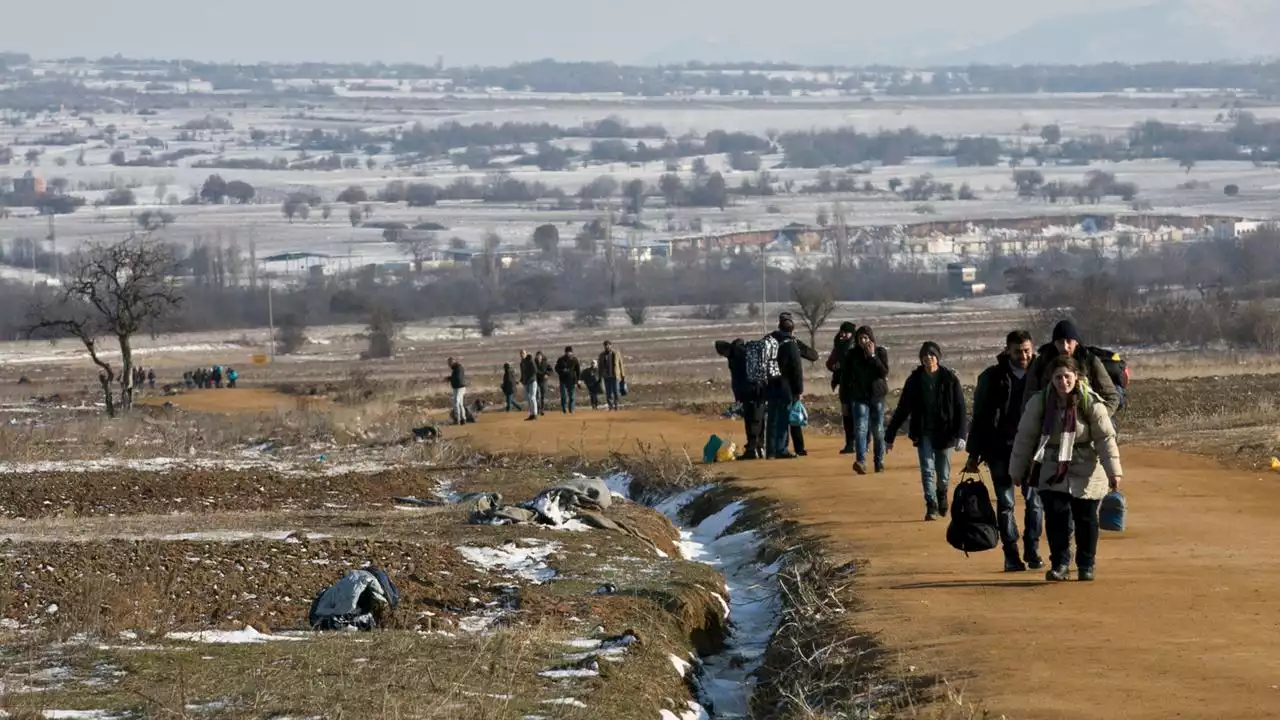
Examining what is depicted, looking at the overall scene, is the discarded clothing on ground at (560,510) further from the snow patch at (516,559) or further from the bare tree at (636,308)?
the bare tree at (636,308)

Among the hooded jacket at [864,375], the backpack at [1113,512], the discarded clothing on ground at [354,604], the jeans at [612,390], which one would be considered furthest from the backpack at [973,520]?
the jeans at [612,390]

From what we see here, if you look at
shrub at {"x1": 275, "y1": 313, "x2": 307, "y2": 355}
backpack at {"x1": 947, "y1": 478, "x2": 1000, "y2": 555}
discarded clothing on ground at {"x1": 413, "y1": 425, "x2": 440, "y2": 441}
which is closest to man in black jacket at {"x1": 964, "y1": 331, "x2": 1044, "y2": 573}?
backpack at {"x1": 947, "y1": 478, "x2": 1000, "y2": 555}

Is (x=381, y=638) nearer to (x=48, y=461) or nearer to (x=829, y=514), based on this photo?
(x=829, y=514)

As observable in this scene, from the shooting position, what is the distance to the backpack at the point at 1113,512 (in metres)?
15.1

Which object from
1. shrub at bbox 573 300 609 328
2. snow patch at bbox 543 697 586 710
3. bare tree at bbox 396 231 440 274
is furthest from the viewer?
bare tree at bbox 396 231 440 274

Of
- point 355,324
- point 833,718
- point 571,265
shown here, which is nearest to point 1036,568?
point 833,718

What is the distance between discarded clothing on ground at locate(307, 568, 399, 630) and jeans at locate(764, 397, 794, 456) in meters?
10.4

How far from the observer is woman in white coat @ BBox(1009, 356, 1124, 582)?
1208cm

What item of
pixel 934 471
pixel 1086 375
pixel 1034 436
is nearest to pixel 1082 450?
pixel 1034 436

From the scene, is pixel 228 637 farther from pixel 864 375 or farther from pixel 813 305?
pixel 813 305

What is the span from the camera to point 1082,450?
12180 mm

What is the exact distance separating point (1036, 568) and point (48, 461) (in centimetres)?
1762

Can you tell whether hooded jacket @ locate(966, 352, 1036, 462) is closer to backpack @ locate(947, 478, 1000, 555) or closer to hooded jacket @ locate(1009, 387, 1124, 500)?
backpack @ locate(947, 478, 1000, 555)

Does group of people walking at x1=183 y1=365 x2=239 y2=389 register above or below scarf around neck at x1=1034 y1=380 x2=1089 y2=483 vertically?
below
